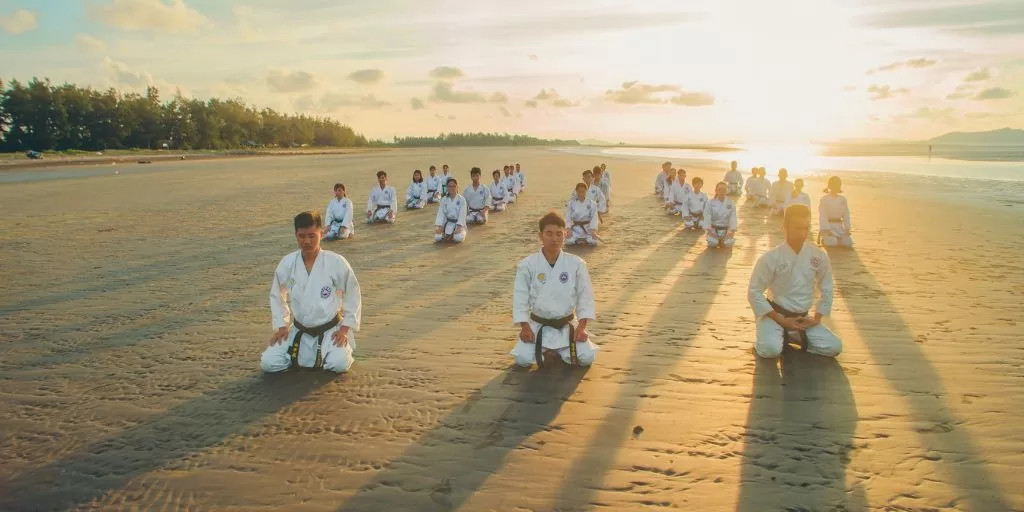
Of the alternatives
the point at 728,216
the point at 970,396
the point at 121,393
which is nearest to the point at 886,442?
the point at 970,396

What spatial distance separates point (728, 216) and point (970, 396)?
23.2ft

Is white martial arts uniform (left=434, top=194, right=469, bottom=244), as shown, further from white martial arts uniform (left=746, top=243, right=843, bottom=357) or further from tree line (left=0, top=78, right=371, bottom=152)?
tree line (left=0, top=78, right=371, bottom=152)

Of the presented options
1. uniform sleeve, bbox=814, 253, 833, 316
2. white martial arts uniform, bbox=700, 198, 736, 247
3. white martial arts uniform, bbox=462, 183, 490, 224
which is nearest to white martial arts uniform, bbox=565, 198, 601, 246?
white martial arts uniform, bbox=700, 198, 736, 247

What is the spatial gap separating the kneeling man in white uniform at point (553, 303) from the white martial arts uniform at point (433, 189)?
1536 cm

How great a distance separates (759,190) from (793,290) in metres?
14.6

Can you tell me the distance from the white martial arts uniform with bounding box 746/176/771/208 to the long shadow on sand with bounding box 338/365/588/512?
15.3 m

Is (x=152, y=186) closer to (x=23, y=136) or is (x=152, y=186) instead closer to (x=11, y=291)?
(x=11, y=291)

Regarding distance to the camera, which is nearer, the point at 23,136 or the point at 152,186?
the point at 152,186

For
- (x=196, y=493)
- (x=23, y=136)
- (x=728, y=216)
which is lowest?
(x=196, y=493)

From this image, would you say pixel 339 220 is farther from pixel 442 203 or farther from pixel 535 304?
pixel 535 304

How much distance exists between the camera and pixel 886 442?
4.01m

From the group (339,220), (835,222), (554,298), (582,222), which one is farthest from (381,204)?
(554,298)

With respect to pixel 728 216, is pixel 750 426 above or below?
below

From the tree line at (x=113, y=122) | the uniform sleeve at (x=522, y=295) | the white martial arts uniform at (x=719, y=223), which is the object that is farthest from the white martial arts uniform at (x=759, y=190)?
the tree line at (x=113, y=122)
